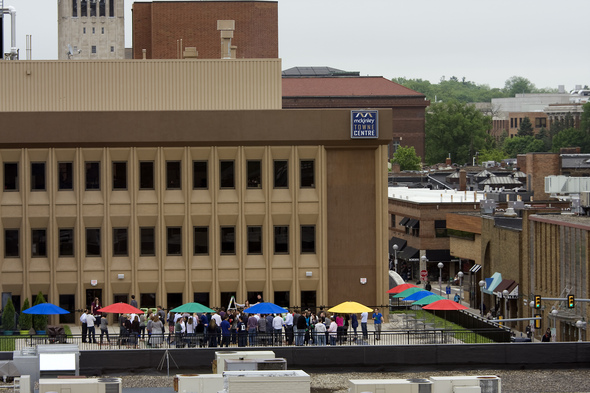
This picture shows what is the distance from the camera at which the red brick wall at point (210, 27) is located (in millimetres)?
70500

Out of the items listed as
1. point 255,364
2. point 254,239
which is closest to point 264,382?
point 255,364

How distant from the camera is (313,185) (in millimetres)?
53625

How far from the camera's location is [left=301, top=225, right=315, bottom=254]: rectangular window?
5356 centimetres

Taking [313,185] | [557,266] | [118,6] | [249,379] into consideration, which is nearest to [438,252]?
[557,266]

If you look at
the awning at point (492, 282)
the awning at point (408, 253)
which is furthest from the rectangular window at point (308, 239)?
the awning at point (408, 253)

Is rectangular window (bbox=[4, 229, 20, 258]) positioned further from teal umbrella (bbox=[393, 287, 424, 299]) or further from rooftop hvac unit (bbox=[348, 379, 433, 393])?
rooftop hvac unit (bbox=[348, 379, 433, 393])

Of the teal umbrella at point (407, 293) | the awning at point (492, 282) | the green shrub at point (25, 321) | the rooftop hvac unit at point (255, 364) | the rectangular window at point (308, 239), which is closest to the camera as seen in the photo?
the rooftop hvac unit at point (255, 364)

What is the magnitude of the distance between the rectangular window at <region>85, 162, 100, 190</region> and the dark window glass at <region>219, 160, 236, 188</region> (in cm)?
546

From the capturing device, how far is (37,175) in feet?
173

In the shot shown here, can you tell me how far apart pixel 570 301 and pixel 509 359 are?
16.3ft

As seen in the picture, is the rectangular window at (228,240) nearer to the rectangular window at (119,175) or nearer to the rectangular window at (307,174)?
the rectangular window at (307,174)

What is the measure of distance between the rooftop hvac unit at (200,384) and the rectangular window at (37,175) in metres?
19.7

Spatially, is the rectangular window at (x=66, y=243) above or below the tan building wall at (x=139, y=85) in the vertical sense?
below

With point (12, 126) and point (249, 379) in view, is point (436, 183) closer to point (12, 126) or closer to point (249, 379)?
point (12, 126)
